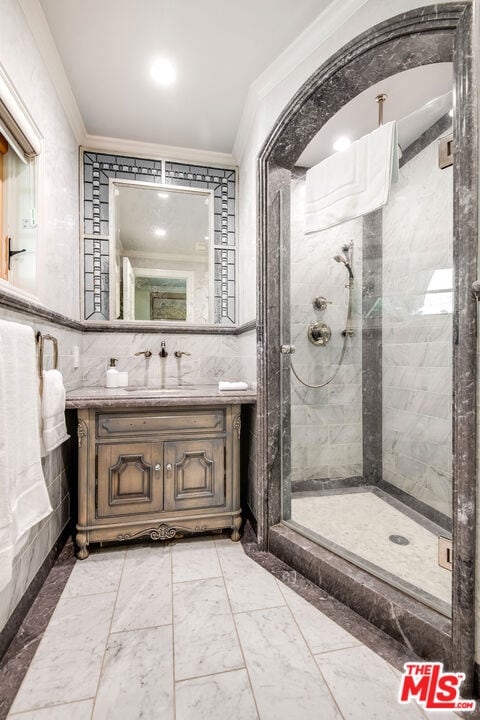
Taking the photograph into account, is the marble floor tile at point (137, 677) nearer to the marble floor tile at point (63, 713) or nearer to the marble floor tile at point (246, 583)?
the marble floor tile at point (63, 713)

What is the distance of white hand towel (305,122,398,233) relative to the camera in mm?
1423

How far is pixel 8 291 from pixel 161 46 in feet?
4.57

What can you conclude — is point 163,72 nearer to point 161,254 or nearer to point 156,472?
point 161,254

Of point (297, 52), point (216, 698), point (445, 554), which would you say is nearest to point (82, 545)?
point (216, 698)

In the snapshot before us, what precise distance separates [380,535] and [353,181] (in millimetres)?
1737

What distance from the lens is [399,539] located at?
1582 millimetres

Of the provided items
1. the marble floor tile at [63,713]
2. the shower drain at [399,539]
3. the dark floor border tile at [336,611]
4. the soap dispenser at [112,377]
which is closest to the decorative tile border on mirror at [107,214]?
the soap dispenser at [112,377]

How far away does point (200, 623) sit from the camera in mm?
1229

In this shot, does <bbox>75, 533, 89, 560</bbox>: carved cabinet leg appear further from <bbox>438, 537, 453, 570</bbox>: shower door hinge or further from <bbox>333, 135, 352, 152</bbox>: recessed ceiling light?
<bbox>333, 135, 352, 152</bbox>: recessed ceiling light

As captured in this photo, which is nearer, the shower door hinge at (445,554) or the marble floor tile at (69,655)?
the marble floor tile at (69,655)

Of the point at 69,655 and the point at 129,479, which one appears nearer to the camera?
the point at 69,655

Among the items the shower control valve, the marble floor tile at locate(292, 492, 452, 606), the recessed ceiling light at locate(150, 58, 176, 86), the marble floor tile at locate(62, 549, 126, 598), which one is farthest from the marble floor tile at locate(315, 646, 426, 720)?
the recessed ceiling light at locate(150, 58, 176, 86)

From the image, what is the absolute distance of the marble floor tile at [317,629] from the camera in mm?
1127

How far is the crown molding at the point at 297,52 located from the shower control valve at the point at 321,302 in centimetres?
115
